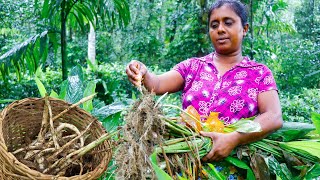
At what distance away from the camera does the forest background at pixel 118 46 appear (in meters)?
2.89

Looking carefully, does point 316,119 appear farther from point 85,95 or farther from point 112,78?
point 112,78

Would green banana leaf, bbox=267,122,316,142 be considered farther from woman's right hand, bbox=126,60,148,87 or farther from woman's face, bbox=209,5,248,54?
woman's right hand, bbox=126,60,148,87

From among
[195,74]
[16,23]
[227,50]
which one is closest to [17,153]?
[195,74]

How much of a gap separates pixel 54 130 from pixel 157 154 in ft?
1.05

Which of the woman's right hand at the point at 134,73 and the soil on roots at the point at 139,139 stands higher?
the woman's right hand at the point at 134,73

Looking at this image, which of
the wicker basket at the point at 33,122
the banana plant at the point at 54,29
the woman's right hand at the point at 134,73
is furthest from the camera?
the banana plant at the point at 54,29

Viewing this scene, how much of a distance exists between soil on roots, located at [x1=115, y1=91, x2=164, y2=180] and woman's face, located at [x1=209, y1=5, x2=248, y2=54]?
0.60 m

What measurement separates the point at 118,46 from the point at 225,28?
380 inches

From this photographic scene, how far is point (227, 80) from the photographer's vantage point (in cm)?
156

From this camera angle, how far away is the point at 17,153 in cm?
113

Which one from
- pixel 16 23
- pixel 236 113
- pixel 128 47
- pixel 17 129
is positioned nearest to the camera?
pixel 17 129

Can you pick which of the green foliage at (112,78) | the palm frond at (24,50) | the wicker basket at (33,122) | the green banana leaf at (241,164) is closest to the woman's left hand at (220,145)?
the green banana leaf at (241,164)

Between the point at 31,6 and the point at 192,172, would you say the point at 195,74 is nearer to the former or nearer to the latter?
the point at 192,172

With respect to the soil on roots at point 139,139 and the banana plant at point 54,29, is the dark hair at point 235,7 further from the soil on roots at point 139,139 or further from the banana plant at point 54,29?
the banana plant at point 54,29
